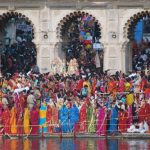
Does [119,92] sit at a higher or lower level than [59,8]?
lower

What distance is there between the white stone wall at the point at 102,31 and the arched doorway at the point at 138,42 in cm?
41

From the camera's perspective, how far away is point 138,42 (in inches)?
2058

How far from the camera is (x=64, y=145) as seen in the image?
110ft

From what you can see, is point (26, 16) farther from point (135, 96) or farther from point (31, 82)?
point (135, 96)

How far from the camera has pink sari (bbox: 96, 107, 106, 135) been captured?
118ft

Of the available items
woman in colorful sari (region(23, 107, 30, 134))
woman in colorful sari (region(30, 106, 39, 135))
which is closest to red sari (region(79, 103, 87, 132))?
woman in colorful sari (region(30, 106, 39, 135))

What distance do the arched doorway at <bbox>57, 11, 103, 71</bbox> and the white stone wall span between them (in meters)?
0.33

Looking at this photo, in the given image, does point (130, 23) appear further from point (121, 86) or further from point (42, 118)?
point (42, 118)

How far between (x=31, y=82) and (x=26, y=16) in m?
6.02

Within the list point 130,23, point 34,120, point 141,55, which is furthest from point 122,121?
point 141,55

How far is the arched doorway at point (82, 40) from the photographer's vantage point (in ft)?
155

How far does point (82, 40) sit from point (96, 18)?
660 cm

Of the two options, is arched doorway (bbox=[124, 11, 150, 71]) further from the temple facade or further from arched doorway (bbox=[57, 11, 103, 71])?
arched doorway (bbox=[57, 11, 103, 71])

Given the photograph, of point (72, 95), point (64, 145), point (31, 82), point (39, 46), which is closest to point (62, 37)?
point (39, 46)
